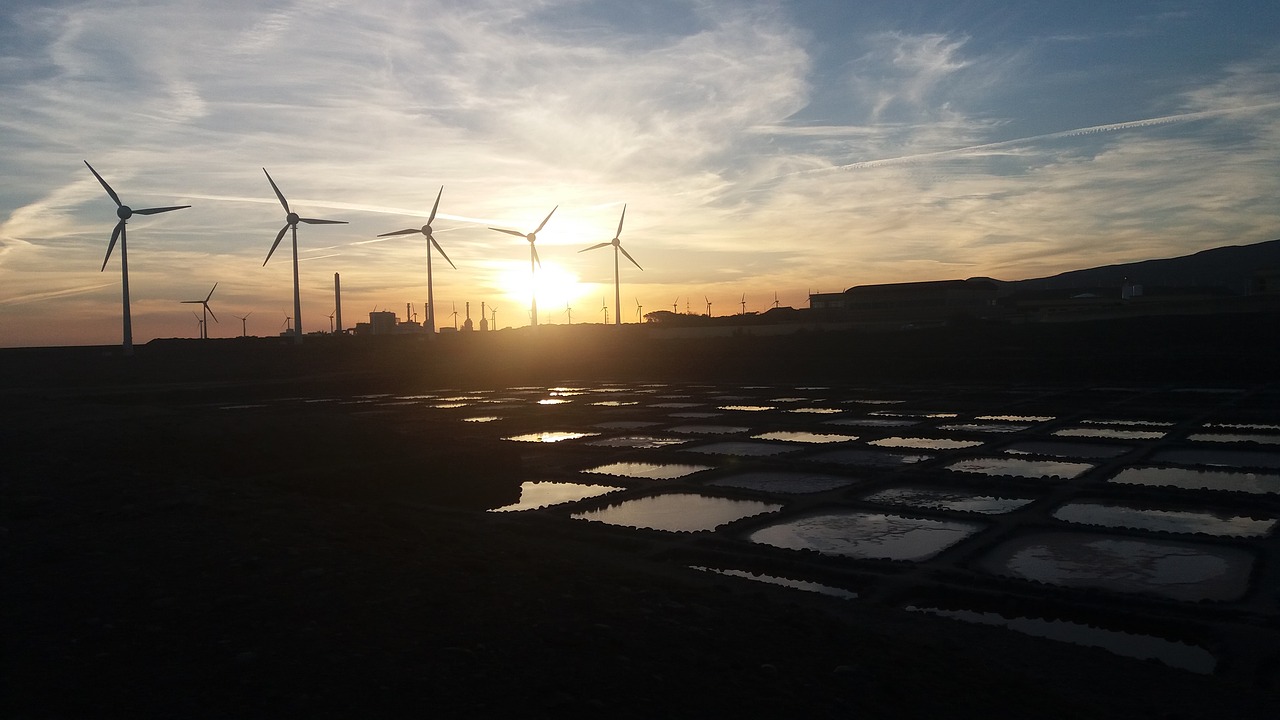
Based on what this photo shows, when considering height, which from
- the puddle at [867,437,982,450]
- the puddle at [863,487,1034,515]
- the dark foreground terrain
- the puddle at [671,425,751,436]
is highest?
the dark foreground terrain

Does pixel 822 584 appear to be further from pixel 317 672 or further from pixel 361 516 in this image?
pixel 317 672

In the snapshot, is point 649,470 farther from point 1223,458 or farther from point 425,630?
point 425,630

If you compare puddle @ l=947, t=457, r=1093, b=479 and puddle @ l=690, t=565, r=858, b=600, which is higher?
puddle @ l=690, t=565, r=858, b=600

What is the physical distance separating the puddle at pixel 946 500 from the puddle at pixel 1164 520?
84cm

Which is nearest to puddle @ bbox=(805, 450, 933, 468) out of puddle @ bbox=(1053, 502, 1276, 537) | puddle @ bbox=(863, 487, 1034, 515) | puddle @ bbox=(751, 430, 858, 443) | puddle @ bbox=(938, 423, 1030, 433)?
puddle @ bbox=(751, 430, 858, 443)

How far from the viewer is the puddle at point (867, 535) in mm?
11562

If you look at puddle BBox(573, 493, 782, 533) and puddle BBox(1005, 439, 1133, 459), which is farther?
puddle BBox(1005, 439, 1133, 459)

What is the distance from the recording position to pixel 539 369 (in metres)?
59.1

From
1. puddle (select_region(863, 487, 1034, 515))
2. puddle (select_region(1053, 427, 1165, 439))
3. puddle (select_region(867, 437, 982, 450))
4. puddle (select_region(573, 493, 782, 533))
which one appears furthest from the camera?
puddle (select_region(1053, 427, 1165, 439))

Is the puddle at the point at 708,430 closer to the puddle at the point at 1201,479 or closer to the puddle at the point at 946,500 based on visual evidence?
the puddle at the point at 946,500

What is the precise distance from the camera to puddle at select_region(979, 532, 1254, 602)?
31.9 ft

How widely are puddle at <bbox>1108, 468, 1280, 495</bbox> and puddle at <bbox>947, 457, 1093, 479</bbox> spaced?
875 millimetres

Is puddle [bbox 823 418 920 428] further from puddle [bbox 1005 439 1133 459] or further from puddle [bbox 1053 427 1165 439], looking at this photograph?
puddle [bbox 1005 439 1133 459]

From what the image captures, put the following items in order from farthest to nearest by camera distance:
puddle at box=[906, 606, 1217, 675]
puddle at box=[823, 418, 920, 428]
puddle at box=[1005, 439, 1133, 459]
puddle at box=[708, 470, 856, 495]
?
puddle at box=[823, 418, 920, 428]
puddle at box=[1005, 439, 1133, 459]
puddle at box=[708, 470, 856, 495]
puddle at box=[906, 606, 1217, 675]
